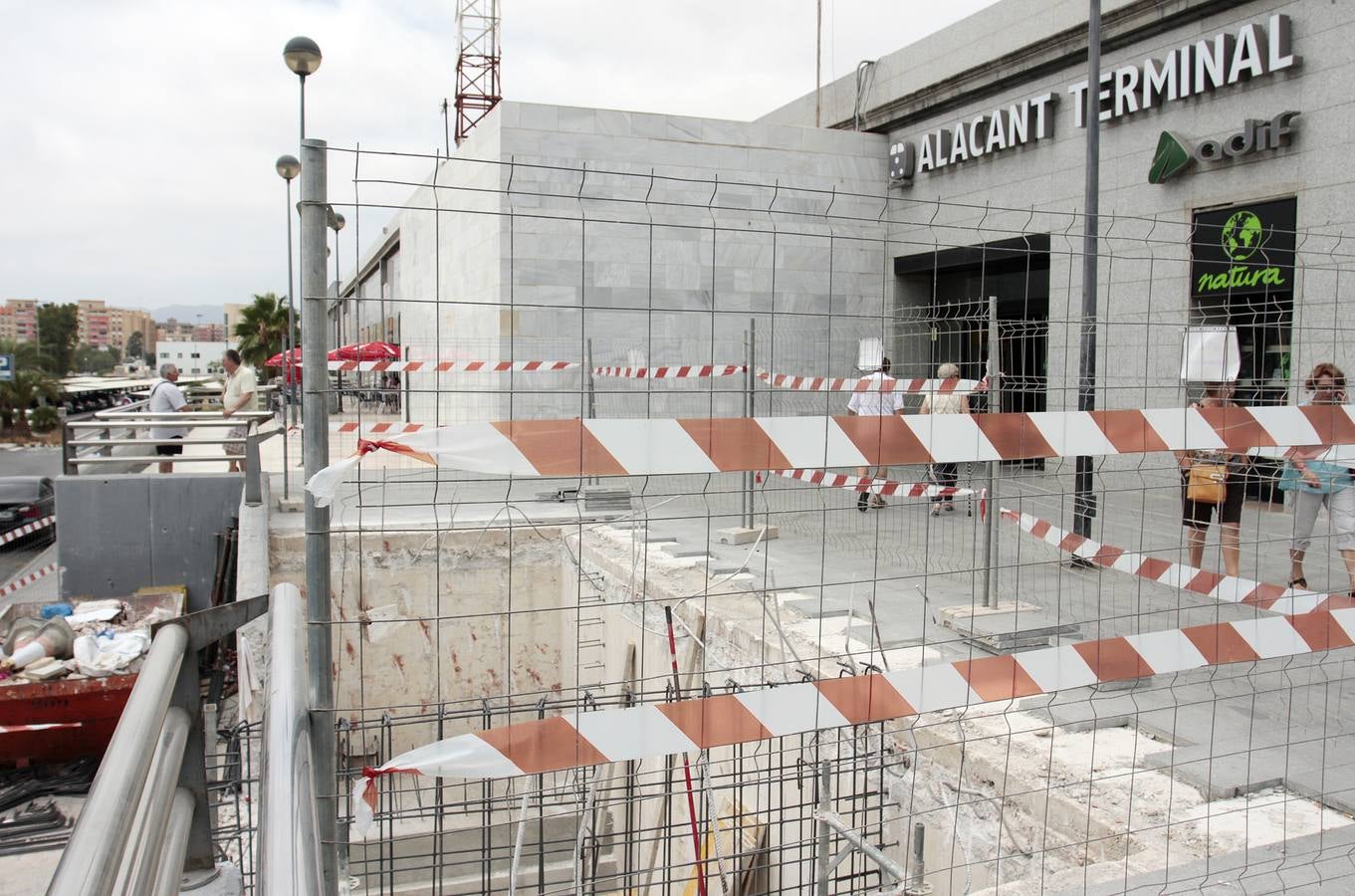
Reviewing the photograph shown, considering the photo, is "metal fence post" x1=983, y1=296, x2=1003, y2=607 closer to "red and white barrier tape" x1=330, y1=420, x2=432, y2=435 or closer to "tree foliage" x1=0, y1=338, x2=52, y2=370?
"red and white barrier tape" x1=330, y1=420, x2=432, y2=435

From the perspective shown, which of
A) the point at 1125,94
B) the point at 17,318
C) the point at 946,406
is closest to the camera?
the point at 946,406

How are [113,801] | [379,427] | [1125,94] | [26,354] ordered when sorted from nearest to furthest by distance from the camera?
[113,801] < [379,427] < [1125,94] < [26,354]

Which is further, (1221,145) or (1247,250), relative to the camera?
(1221,145)

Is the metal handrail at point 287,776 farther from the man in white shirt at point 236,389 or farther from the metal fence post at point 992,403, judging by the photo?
the man in white shirt at point 236,389

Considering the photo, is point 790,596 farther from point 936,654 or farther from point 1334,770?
point 1334,770

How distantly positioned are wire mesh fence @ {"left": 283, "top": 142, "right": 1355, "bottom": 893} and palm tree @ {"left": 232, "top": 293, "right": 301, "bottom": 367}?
30.3 m

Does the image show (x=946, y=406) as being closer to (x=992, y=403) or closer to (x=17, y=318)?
(x=992, y=403)

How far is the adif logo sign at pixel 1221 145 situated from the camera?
33.8 ft

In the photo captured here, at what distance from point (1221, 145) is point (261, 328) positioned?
41.4 m

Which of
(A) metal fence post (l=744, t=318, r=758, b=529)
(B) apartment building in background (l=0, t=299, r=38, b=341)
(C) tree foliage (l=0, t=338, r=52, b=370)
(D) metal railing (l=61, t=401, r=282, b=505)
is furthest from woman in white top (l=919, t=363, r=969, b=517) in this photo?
(B) apartment building in background (l=0, t=299, r=38, b=341)

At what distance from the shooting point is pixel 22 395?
1946 inches

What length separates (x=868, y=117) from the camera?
55.5 feet

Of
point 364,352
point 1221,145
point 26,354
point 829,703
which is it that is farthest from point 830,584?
point 26,354

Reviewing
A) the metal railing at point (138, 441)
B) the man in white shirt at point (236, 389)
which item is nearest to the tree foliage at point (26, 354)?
the man in white shirt at point (236, 389)
